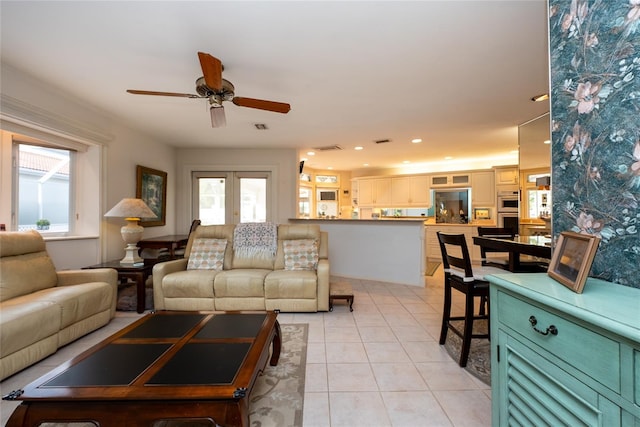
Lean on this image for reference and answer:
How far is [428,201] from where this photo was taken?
268 inches

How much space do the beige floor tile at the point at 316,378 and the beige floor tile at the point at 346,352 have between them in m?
0.13

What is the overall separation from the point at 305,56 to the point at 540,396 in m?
2.49

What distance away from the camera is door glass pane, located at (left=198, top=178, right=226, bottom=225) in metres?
5.46

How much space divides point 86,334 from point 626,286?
12.4 feet

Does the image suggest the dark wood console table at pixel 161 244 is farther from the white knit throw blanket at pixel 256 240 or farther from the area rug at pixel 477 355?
the area rug at pixel 477 355

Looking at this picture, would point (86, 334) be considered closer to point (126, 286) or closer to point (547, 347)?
point (126, 286)

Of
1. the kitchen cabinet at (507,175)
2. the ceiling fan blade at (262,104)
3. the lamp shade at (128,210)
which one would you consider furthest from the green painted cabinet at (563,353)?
the kitchen cabinet at (507,175)

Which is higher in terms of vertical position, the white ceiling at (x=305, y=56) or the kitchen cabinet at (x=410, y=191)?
the white ceiling at (x=305, y=56)

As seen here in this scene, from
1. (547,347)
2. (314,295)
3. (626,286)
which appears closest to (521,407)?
(547,347)

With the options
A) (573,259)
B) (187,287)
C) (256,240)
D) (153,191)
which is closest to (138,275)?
(187,287)

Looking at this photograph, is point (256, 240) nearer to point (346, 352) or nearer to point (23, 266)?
point (346, 352)

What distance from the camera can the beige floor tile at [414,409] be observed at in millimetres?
1492

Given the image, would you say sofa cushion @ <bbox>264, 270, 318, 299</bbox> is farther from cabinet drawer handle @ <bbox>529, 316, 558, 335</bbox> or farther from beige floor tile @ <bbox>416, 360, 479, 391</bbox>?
cabinet drawer handle @ <bbox>529, 316, 558, 335</bbox>

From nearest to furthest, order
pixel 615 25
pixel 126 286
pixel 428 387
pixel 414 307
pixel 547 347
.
Result: pixel 547 347 → pixel 615 25 → pixel 428 387 → pixel 414 307 → pixel 126 286
